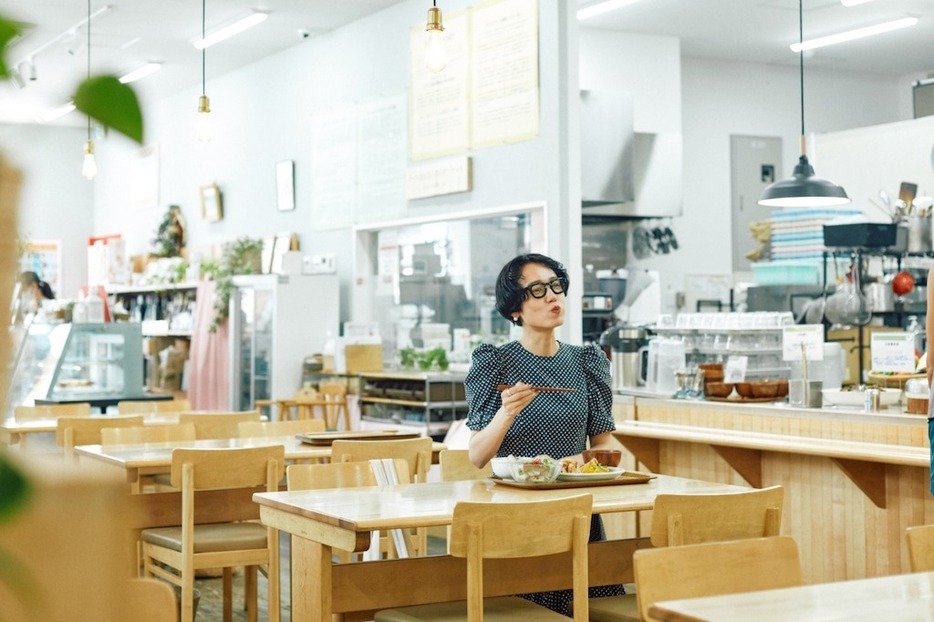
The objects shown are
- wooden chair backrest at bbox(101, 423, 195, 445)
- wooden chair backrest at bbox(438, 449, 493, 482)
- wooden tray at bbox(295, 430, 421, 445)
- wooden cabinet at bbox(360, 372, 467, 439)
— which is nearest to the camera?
wooden chair backrest at bbox(438, 449, 493, 482)

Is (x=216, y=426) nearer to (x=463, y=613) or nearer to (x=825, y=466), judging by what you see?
(x=825, y=466)

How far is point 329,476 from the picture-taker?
4199mm

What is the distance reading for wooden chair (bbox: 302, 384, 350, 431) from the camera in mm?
9597

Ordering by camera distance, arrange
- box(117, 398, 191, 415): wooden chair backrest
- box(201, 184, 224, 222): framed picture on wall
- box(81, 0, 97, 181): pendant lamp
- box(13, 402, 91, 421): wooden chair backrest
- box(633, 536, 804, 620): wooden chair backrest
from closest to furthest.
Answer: box(633, 536, 804, 620): wooden chair backrest → box(81, 0, 97, 181): pendant lamp → box(13, 402, 91, 421): wooden chair backrest → box(117, 398, 191, 415): wooden chair backrest → box(201, 184, 224, 222): framed picture on wall

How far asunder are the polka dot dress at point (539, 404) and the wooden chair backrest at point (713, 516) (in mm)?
724

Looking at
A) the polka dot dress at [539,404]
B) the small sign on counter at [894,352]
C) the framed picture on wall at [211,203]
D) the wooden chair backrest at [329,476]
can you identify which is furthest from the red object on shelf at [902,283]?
the framed picture on wall at [211,203]

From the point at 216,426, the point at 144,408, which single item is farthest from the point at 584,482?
the point at 144,408

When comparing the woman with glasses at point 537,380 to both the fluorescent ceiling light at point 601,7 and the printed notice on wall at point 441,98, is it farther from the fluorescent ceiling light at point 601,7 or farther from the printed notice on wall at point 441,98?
the fluorescent ceiling light at point 601,7

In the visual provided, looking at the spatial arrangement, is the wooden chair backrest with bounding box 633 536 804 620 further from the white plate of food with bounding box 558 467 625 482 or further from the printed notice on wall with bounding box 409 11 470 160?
the printed notice on wall with bounding box 409 11 470 160

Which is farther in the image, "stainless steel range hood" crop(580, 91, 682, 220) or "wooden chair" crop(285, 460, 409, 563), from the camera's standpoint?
"stainless steel range hood" crop(580, 91, 682, 220)

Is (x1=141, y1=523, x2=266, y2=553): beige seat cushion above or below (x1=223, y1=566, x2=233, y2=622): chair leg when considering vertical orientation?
above

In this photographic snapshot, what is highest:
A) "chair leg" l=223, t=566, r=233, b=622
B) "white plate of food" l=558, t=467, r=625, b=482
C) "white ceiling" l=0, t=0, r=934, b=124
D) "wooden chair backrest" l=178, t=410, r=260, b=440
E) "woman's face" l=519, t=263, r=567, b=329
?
"white ceiling" l=0, t=0, r=934, b=124

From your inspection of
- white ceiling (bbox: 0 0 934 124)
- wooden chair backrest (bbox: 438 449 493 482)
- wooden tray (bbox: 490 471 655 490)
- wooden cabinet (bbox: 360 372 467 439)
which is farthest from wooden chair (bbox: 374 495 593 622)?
white ceiling (bbox: 0 0 934 124)

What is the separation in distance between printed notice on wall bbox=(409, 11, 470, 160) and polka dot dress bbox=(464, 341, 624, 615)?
5.08 meters
